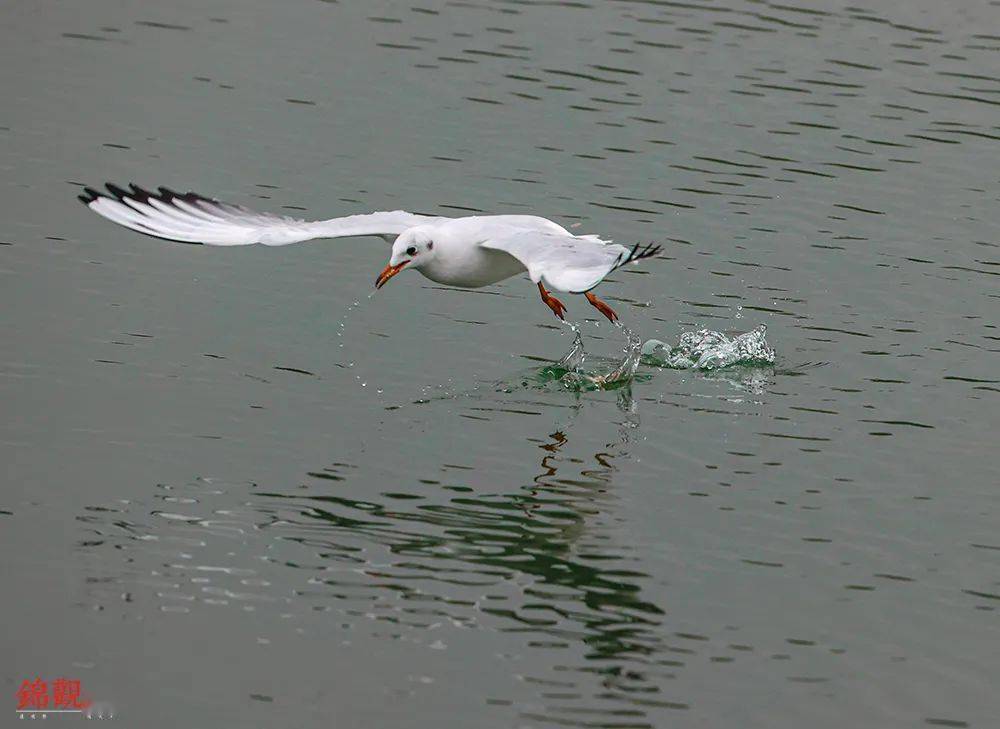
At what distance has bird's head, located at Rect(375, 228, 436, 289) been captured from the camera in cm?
1387

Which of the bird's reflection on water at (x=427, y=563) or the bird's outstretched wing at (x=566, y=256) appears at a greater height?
the bird's outstretched wing at (x=566, y=256)

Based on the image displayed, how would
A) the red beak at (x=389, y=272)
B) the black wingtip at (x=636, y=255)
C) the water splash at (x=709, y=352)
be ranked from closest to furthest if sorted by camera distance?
the black wingtip at (x=636, y=255)
the red beak at (x=389, y=272)
the water splash at (x=709, y=352)

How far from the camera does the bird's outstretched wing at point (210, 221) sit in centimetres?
1414

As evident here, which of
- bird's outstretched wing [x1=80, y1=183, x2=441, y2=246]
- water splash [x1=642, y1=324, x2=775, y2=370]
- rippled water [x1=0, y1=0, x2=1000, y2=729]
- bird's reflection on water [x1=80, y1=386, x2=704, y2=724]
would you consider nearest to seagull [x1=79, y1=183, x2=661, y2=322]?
bird's outstretched wing [x1=80, y1=183, x2=441, y2=246]

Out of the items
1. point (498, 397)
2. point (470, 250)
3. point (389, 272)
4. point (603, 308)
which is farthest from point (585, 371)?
point (389, 272)

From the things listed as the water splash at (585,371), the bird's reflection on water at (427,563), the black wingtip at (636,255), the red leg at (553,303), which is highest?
the red leg at (553,303)

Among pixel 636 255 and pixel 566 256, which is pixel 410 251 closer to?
pixel 566 256

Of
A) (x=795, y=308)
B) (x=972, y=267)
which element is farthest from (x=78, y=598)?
(x=972, y=267)

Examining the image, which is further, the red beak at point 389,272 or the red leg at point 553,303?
the red leg at point 553,303

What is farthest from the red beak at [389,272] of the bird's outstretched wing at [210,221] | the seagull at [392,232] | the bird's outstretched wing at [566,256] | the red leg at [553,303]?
the red leg at [553,303]

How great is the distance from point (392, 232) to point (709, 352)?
301cm

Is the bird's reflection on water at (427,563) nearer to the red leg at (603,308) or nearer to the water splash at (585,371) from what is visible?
the water splash at (585,371)

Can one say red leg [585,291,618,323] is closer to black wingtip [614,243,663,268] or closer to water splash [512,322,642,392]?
water splash [512,322,642,392]

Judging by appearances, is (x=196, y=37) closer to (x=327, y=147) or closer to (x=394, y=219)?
(x=327, y=147)
